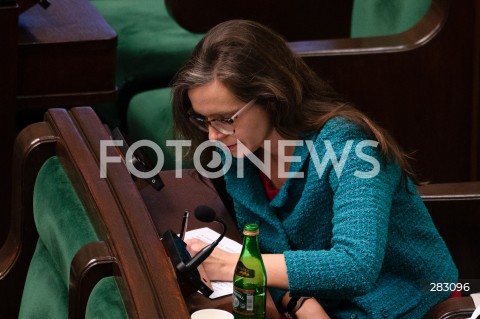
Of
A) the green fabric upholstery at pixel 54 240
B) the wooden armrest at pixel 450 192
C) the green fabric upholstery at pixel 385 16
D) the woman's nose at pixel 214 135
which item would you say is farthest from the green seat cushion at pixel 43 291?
the green fabric upholstery at pixel 385 16

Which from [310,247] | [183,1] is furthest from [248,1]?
[310,247]

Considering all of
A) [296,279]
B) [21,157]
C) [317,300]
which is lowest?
[317,300]

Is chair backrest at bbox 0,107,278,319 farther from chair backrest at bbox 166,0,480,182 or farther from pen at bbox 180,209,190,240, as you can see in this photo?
chair backrest at bbox 166,0,480,182

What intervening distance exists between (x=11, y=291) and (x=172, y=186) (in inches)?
17.1

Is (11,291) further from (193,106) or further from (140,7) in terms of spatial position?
(140,7)

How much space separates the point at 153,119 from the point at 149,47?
0.35 metres

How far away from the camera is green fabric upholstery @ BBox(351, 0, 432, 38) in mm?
2660

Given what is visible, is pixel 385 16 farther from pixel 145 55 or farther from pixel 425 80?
pixel 145 55

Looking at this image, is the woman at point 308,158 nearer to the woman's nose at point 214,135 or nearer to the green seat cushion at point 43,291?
the woman's nose at point 214,135

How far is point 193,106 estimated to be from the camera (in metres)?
1.93

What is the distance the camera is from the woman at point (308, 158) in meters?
1.82

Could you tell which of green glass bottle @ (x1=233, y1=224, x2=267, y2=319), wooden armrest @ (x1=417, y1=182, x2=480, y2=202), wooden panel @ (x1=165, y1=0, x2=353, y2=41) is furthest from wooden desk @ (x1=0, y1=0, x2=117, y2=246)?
green glass bottle @ (x1=233, y1=224, x2=267, y2=319)

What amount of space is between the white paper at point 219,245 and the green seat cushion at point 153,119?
899mm

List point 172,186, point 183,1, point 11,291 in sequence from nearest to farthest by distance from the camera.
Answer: point 11,291 < point 172,186 < point 183,1
